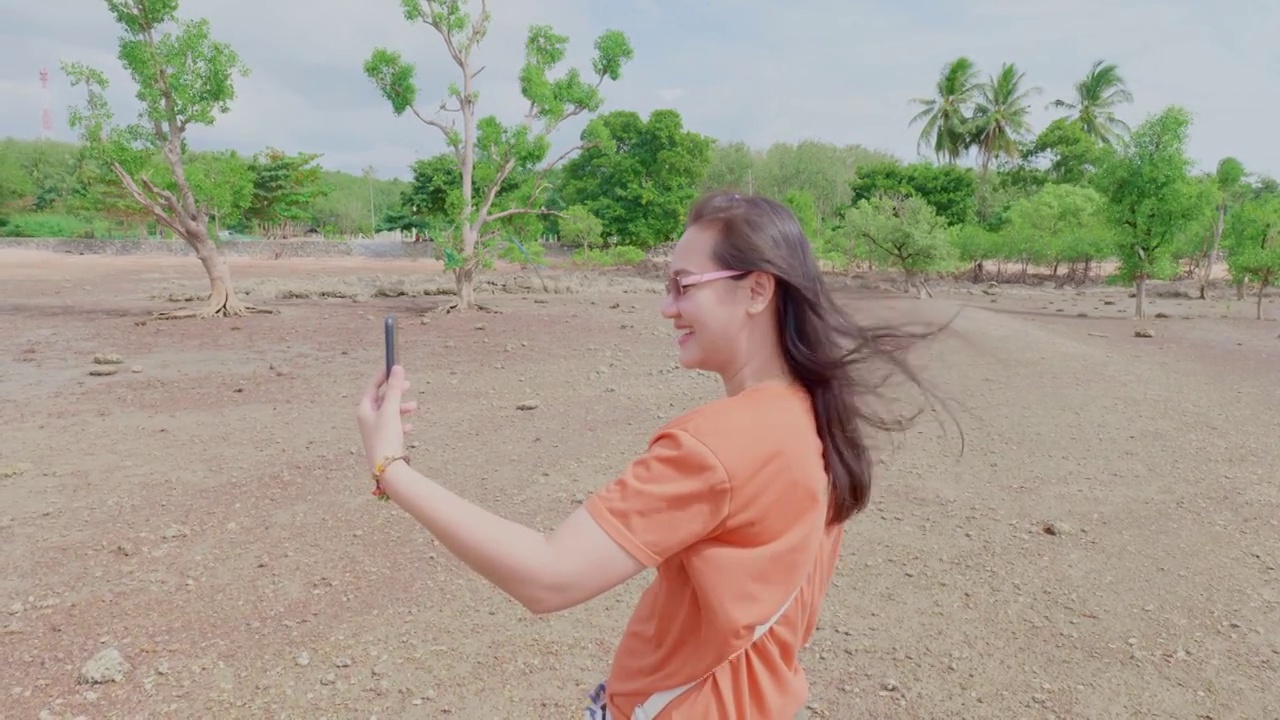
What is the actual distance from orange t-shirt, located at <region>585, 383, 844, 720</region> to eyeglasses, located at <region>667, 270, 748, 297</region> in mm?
166

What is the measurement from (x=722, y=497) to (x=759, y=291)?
0.32m

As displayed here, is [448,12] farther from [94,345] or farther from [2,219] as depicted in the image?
[2,219]

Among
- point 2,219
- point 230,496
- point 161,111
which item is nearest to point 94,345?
point 161,111

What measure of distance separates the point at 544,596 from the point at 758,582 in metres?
0.30

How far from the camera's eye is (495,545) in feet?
3.14

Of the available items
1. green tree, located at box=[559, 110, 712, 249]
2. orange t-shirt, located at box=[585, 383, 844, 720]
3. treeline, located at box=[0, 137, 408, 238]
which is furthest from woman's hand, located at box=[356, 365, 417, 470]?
green tree, located at box=[559, 110, 712, 249]

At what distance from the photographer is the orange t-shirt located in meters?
0.97

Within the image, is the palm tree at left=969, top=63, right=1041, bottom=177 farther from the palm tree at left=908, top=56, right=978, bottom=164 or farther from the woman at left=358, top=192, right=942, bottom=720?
the woman at left=358, top=192, right=942, bottom=720

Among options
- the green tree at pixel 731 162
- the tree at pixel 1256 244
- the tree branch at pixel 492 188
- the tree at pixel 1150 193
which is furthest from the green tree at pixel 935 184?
the tree branch at pixel 492 188

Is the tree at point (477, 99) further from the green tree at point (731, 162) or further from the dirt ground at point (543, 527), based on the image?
the green tree at point (731, 162)

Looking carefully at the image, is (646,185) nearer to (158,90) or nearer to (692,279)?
(158,90)

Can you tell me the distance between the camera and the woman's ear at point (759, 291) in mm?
1137

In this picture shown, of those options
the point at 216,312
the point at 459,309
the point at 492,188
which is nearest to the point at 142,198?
the point at 216,312

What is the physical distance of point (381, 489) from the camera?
3.53 ft
